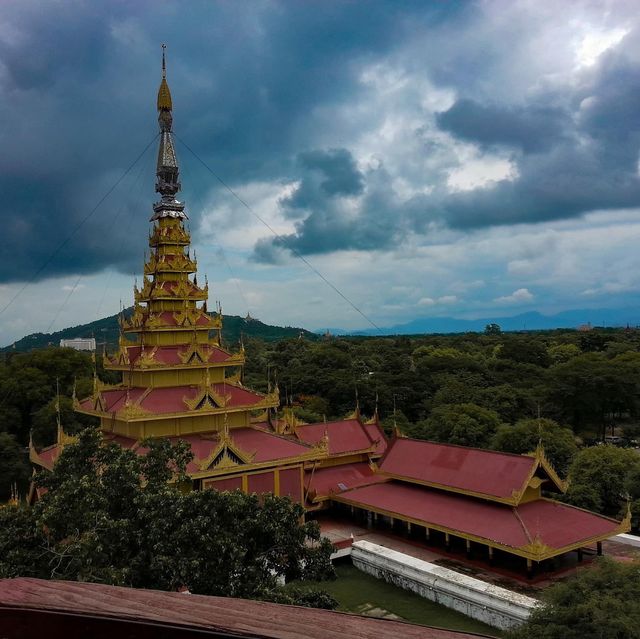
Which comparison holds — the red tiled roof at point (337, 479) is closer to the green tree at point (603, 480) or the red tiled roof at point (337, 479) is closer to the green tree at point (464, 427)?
the green tree at point (603, 480)

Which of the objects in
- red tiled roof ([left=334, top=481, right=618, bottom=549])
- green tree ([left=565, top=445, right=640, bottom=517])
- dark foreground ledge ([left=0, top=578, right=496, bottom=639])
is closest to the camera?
dark foreground ledge ([left=0, top=578, right=496, bottom=639])

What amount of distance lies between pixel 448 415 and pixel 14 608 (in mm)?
35139

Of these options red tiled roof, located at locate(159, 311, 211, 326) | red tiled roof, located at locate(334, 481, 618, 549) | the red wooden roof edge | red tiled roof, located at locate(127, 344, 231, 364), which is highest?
red tiled roof, located at locate(159, 311, 211, 326)

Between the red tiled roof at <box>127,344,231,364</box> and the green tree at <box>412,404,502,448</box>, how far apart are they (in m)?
17.0

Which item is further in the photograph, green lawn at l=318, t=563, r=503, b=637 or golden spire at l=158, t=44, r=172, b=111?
golden spire at l=158, t=44, r=172, b=111

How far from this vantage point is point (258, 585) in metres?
10.9

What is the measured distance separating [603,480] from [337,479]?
1185 cm

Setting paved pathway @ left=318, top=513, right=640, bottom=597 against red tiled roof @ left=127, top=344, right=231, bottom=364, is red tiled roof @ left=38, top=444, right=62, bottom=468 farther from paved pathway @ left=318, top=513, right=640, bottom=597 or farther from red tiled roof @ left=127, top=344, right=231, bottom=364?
paved pathway @ left=318, top=513, right=640, bottom=597

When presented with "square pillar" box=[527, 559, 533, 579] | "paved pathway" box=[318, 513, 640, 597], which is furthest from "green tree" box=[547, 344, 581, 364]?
"square pillar" box=[527, 559, 533, 579]

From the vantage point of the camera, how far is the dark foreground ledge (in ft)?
11.5

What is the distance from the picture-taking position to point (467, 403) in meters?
41.6

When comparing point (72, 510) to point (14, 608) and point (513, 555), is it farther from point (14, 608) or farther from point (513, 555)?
point (513, 555)

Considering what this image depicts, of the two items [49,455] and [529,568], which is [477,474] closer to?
[529,568]

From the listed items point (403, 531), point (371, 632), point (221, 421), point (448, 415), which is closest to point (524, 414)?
point (448, 415)
